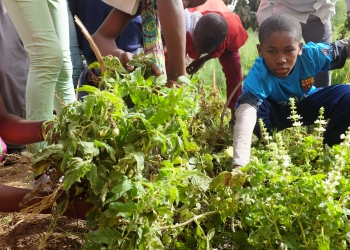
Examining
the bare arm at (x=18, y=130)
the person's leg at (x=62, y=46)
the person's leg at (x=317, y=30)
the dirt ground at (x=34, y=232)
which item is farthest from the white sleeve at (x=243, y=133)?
the person's leg at (x=317, y=30)

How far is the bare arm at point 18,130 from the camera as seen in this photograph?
174cm

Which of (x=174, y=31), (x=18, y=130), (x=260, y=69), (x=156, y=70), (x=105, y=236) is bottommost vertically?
(x=105, y=236)

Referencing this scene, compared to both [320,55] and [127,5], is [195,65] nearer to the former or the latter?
[320,55]

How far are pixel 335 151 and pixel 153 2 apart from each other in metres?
1.31

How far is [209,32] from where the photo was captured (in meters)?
3.24

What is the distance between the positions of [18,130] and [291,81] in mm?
1664

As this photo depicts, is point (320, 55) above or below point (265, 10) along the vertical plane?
below

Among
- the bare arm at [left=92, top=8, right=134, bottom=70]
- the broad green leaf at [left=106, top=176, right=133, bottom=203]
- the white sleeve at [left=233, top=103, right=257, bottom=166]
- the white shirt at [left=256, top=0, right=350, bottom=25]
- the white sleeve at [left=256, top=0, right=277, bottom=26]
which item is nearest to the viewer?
the broad green leaf at [left=106, top=176, right=133, bottom=203]

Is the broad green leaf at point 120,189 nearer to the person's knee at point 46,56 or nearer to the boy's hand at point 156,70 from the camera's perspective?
the boy's hand at point 156,70

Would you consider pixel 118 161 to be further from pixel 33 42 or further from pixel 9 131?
pixel 33 42

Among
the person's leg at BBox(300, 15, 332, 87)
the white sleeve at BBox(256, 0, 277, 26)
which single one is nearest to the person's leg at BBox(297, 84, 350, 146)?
the person's leg at BBox(300, 15, 332, 87)

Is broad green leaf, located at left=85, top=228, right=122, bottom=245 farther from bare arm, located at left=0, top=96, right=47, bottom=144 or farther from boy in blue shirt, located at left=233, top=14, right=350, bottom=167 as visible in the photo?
boy in blue shirt, located at left=233, top=14, right=350, bottom=167

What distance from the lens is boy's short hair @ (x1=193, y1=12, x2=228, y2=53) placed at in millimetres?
3248

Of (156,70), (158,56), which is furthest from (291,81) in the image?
(156,70)
